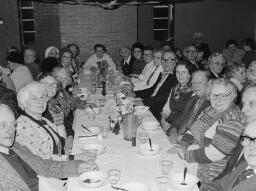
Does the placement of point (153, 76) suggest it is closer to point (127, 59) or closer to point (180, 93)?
point (180, 93)

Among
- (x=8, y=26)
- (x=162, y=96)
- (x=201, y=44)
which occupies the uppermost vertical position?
(x=8, y=26)

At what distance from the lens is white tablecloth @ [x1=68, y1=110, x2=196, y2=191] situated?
1.81 metres

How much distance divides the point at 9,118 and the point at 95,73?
9.18 ft

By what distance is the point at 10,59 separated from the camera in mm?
4473

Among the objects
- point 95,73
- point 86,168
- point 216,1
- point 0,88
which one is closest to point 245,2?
point 216,1

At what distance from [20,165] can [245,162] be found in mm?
1197

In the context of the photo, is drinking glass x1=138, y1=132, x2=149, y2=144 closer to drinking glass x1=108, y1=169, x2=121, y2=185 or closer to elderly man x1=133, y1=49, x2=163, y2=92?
drinking glass x1=108, y1=169, x2=121, y2=185

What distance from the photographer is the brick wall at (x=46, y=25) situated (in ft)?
21.2

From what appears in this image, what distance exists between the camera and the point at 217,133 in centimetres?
191

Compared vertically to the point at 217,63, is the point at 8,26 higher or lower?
higher

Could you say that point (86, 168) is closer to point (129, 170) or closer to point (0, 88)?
point (129, 170)

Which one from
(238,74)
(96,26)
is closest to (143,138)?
(238,74)

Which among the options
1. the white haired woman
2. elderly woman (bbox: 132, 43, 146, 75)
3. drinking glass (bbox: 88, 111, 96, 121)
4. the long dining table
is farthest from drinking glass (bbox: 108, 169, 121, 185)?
elderly woman (bbox: 132, 43, 146, 75)

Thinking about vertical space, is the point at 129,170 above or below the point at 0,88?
below
